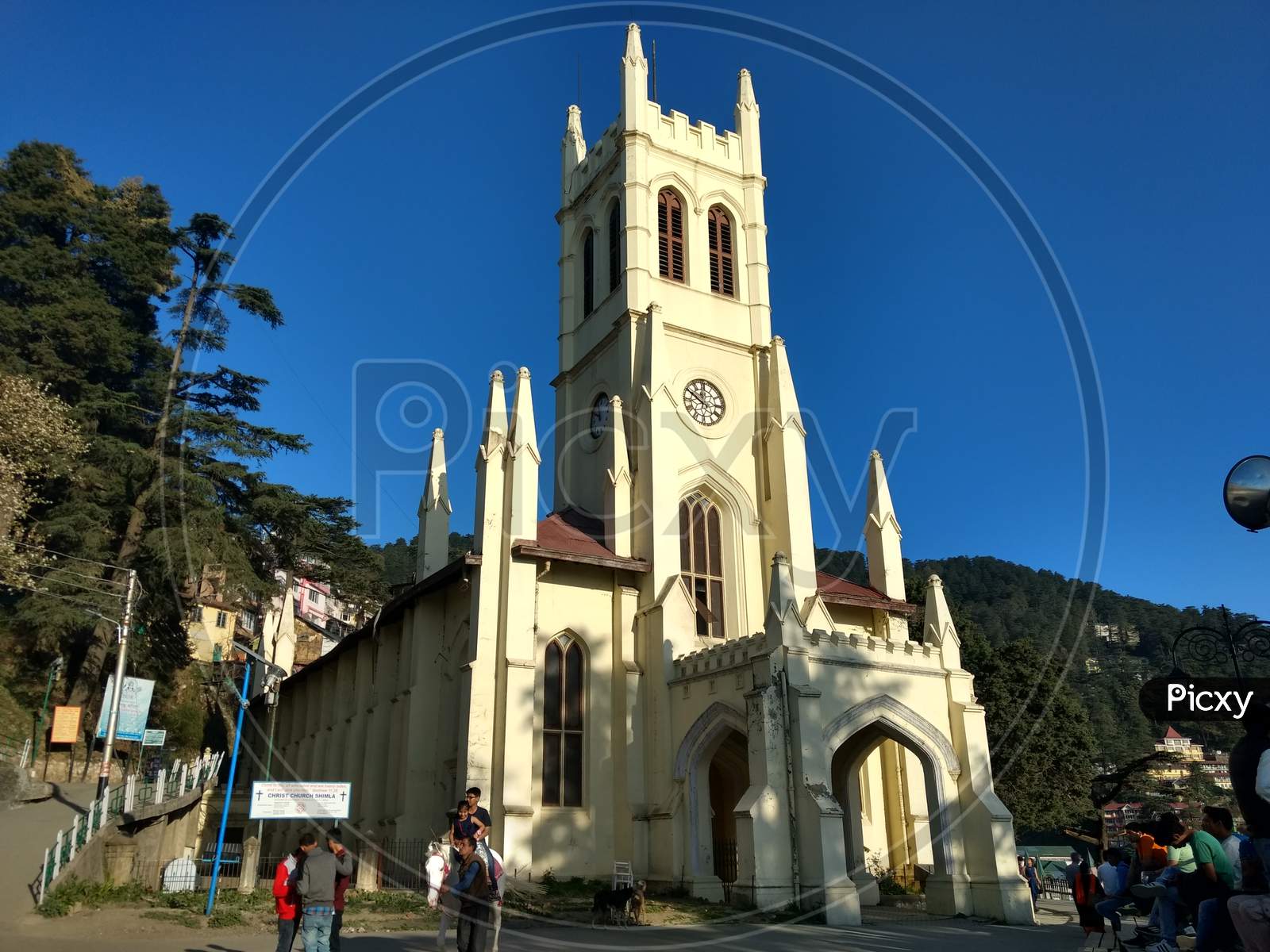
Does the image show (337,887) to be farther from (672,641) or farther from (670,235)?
(670,235)

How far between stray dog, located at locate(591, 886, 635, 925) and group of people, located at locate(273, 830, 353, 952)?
8.63 m

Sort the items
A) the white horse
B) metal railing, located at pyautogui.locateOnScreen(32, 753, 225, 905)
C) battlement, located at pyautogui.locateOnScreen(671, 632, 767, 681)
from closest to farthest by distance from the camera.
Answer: the white horse → metal railing, located at pyautogui.locateOnScreen(32, 753, 225, 905) → battlement, located at pyautogui.locateOnScreen(671, 632, 767, 681)

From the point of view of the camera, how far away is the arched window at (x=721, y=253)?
3334cm

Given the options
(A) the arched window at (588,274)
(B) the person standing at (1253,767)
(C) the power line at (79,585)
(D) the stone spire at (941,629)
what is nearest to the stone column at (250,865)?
(D) the stone spire at (941,629)

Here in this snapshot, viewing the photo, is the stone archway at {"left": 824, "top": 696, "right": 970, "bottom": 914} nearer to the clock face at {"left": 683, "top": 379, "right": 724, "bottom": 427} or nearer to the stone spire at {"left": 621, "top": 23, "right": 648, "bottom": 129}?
the clock face at {"left": 683, "top": 379, "right": 724, "bottom": 427}

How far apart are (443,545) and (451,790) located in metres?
9.46

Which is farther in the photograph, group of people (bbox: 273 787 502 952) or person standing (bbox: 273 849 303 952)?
person standing (bbox: 273 849 303 952)

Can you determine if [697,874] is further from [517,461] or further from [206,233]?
[206,233]

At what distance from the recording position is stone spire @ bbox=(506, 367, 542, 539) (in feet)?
81.2

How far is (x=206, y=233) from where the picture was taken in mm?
44094

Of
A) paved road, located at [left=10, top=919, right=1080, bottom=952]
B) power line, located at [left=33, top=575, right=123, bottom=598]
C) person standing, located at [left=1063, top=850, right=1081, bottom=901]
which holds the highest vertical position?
power line, located at [left=33, top=575, right=123, bottom=598]

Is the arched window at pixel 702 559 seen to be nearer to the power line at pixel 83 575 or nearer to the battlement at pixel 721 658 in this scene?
the battlement at pixel 721 658

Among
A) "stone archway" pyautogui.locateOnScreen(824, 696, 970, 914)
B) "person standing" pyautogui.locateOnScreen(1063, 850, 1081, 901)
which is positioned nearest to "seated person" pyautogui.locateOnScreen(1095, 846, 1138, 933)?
"person standing" pyautogui.locateOnScreen(1063, 850, 1081, 901)

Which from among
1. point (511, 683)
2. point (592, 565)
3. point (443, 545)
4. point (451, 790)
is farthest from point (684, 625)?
point (443, 545)
